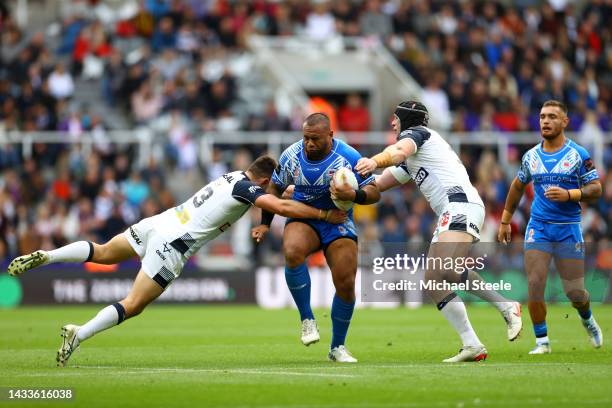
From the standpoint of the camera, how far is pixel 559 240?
1419 centimetres

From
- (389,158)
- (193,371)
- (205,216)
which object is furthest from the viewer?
(205,216)

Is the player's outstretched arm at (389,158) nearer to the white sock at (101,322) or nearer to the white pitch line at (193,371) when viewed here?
the white pitch line at (193,371)

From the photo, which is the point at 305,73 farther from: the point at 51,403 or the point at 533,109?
the point at 51,403

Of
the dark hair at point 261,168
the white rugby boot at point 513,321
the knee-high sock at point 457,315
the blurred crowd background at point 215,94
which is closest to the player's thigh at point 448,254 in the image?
the knee-high sock at point 457,315

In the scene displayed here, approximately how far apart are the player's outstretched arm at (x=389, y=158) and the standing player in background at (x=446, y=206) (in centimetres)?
2

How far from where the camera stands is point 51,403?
9734 millimetres

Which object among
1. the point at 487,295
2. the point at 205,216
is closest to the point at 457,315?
the point at 487,295

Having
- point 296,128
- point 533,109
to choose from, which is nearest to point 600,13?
point 533,109

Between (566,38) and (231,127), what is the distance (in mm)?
12246

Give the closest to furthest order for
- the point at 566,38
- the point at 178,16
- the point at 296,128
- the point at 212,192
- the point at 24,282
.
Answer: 1. the point at 212,192
2. the point at 24,282
3. the point at 296,128
4. the point at 178,16
5. the point at 566,38

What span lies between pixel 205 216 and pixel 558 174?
4.23 meters

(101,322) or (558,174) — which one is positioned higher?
(558,174)

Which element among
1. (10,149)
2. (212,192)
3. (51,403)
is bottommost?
(51,403)

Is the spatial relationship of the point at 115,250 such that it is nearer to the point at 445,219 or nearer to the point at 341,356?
the point at 341,356
